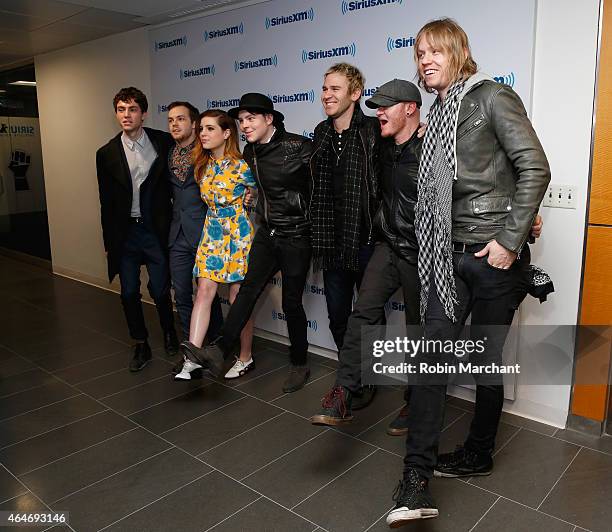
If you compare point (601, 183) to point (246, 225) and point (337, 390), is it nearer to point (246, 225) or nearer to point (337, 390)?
point (337, 390)

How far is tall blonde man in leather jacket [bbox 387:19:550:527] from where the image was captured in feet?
6.99

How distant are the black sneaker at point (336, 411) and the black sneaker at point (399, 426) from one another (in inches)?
13.5

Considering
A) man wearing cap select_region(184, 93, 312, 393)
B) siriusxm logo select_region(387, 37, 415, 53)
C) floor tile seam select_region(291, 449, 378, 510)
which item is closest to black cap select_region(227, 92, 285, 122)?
man wearing cap select_region(184, 93, 312, 393)

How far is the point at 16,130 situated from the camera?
770cm

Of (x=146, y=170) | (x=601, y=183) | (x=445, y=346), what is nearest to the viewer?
(x=445, y=346)

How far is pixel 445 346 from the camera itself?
231cm

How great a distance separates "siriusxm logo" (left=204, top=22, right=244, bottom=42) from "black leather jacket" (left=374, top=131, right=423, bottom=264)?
2.05 m

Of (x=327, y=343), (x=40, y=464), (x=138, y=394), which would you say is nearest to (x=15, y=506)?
(x=40, y=464)

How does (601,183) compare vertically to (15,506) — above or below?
above

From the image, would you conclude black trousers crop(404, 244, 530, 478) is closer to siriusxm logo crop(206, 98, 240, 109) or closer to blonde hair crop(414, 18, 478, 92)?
blonde hair crop(414, 18, 478, 92)

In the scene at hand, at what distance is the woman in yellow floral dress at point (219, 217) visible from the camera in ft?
11.7

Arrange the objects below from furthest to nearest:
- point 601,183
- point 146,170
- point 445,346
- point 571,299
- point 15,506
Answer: point 146,170
point 571,299
point 601,183
point 15,506
point 445,346

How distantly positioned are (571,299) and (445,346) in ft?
3.34

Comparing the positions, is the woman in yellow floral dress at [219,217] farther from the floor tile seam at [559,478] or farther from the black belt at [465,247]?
the floor tile seam at [559,478]
